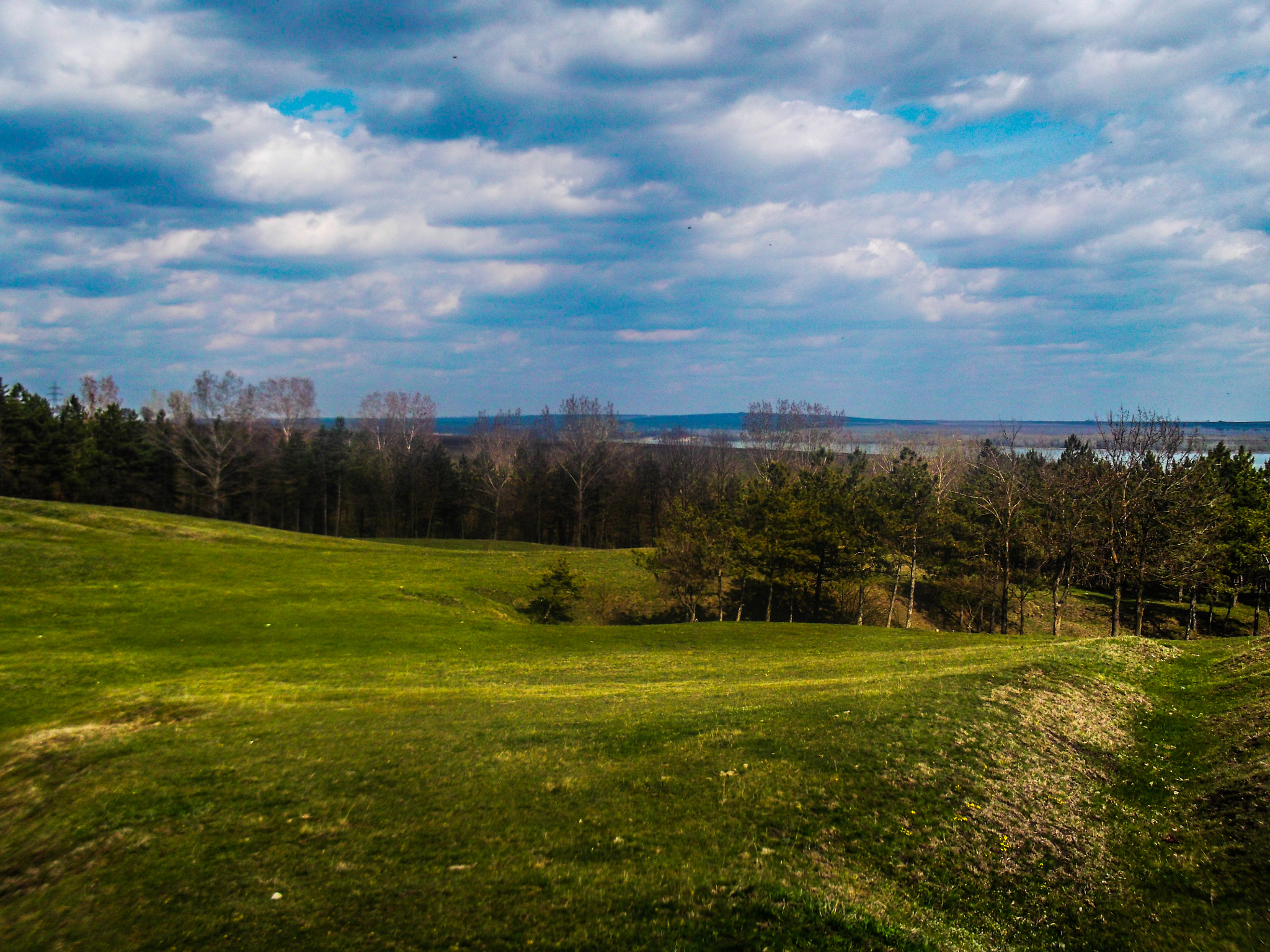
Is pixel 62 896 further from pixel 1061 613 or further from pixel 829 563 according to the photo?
pixel 1061 613

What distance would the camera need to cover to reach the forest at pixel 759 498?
44656 millimetres

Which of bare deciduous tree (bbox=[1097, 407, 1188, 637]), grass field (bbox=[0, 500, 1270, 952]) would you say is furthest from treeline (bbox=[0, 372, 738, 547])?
grass field (bbox=[0, 500, 1270, 952])

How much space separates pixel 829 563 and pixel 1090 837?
46.8m

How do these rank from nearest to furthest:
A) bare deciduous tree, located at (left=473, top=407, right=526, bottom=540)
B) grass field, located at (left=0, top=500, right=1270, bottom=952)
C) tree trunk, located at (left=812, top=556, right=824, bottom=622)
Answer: grass field, located at (left=0, top=500, right=1270, bottom=952), tree trunk, located at (left=812, top=556, right=824, bottom=622), bare deciduous tree, located at (left=473, top=407, right=526, bottom=540)

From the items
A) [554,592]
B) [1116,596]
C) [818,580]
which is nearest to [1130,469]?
[1116,596]

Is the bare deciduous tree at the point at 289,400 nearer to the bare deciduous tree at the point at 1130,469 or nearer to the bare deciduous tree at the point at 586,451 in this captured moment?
the bare deciduous tree at the point at 586,451

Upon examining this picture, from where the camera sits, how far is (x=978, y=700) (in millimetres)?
16938

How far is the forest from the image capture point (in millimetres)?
44656

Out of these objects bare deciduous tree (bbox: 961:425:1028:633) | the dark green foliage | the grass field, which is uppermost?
bare deciduous tree (bbox: 961:425:1028:633)

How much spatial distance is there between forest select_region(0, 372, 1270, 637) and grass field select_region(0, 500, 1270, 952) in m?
22.5

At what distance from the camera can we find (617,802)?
10867mm

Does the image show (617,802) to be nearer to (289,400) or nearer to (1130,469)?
(1130,469)

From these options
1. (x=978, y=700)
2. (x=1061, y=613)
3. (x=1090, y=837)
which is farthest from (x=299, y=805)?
(x=1061, y=613)

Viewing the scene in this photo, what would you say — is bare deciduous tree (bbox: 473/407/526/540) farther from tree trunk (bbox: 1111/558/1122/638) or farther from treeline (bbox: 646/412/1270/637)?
tree trunk (bbox: 1111/558/1122/638)
